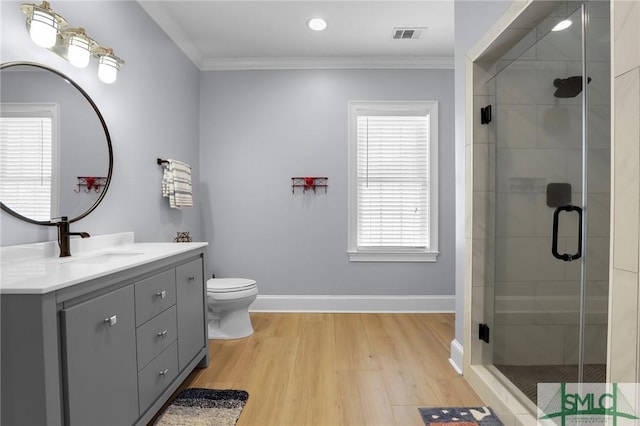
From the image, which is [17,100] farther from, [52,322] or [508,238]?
[508,238]

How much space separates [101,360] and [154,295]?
0.40 metres

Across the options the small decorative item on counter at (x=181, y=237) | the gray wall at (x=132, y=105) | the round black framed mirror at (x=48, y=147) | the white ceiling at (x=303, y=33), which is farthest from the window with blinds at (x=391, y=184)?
the round black framed mirror at (x=48, y=147)

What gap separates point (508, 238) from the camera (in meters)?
1.92

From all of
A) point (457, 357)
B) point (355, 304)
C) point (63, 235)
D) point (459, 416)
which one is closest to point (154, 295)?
point (63, 235)

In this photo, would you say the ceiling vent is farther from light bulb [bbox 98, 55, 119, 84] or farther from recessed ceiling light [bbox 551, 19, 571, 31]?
light bulb [bbox 98, 55, 119, 84]

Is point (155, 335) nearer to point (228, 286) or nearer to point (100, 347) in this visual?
point (100, 347)

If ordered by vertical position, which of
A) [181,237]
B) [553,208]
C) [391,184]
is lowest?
[181,237]

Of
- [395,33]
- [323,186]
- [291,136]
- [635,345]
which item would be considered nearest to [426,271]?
[323,186]

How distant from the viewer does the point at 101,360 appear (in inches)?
47.2

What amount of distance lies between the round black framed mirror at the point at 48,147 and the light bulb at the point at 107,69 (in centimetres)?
15

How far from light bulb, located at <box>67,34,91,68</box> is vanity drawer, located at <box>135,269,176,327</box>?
1.18 m

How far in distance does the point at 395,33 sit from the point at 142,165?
7.75 ft

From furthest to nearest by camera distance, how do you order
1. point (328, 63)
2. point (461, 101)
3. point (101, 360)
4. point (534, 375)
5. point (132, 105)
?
1. point (328, 63)
2. point (132, 105)
3. point (461, 101)
4. point (534, 375)
5. point (101, 360)

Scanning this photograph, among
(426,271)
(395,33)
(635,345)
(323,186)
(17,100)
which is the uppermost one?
(395,33)
